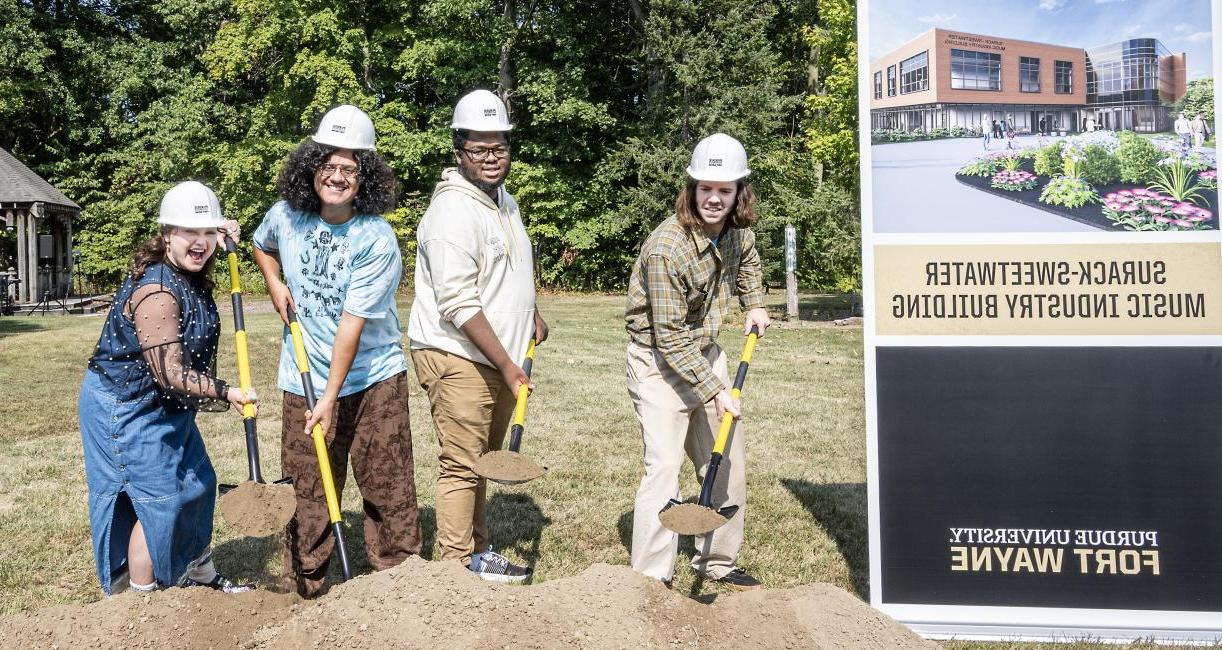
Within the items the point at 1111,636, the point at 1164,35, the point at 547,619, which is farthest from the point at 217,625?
the point at 1164,35

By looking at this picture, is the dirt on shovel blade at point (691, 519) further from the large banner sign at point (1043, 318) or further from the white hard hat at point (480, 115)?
the white hard hat at point (480, 115)

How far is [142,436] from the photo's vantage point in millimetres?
3496

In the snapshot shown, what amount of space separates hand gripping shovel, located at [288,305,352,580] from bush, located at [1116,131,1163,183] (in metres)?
3.12

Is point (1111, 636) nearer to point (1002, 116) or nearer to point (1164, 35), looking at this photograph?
point (1002, 116)

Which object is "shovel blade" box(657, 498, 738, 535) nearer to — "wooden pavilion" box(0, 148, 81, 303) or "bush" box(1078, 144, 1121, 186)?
"bush" box(1078, 144, 1121, 186)

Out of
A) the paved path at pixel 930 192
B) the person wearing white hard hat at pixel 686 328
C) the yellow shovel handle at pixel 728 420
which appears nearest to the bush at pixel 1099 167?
the paved path at pixel 930 192

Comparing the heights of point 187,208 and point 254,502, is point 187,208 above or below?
above

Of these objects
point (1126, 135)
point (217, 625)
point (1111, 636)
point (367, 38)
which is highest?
point (367, 38)

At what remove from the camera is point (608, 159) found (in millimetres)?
28172

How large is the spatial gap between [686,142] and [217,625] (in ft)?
75.8

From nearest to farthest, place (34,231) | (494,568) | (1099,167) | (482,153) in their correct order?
(1099,167) < (482,153) < (494,568) < (34,231)

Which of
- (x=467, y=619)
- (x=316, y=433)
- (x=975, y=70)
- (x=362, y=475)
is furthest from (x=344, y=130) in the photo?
(x=975, y=70)

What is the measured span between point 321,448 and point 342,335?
42cm

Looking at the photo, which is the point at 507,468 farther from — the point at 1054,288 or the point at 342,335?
the point at 1054,288
